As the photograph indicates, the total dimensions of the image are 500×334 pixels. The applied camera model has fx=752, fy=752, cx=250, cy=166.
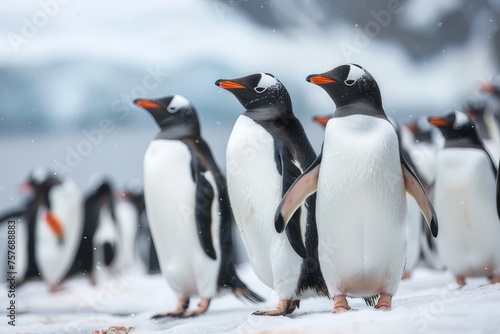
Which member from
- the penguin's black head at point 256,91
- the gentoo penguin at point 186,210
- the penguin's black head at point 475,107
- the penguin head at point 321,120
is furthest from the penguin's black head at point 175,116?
the penguin's black head at point 475,107

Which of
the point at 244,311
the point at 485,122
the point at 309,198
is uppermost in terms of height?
the point at 485,122

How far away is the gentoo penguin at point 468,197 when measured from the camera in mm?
2527

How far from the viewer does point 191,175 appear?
7.96ft

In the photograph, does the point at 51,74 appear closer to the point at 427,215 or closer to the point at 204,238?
the point at 204,238

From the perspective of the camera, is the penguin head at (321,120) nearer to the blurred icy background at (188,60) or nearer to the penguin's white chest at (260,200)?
the blurred icy background at (188,60)

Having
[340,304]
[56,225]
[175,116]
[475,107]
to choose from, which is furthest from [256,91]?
[56,225]

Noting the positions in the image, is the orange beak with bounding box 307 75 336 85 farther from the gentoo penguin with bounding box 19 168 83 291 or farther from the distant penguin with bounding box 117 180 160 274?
the gentoo penguin with bounding box 19 168 83 291

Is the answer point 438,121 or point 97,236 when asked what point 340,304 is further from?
point 97,236

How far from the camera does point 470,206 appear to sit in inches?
99.9

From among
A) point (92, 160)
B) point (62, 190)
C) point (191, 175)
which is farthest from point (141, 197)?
point (191, 175)

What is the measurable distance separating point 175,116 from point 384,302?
92cm

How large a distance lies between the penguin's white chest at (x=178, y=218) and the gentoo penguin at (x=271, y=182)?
0.23 meters

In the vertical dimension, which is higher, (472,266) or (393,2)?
(393,2)

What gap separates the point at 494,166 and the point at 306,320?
1.02 m
